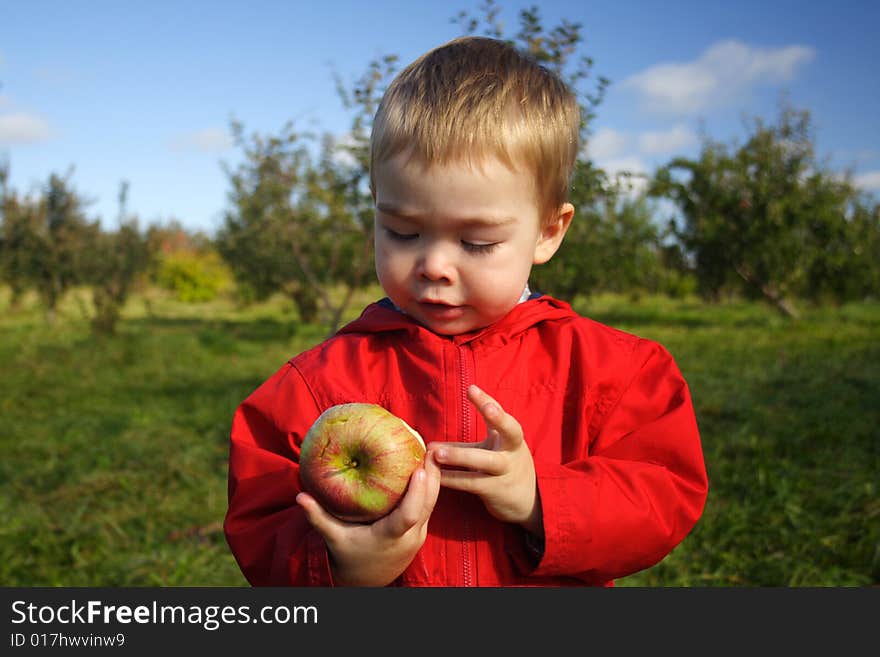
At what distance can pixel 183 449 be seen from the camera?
17.2ft

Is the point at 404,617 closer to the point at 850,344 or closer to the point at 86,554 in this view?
the point at 86,554

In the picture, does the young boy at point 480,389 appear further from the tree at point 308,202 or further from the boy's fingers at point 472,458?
the tree at point 308,202

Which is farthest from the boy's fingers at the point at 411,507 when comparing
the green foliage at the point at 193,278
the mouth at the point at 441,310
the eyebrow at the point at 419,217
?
the green foliage at the point at 193,278

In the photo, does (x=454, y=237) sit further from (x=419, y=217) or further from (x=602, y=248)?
(x=602, y=248)

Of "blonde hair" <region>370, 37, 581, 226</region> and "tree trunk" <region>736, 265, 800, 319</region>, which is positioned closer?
"blonde hair" <region>370, 37, 581, 226</region>

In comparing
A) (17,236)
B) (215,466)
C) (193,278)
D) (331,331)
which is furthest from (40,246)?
(193,278)

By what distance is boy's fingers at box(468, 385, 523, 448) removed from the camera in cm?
117

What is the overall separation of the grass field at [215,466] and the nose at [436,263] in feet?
7.66

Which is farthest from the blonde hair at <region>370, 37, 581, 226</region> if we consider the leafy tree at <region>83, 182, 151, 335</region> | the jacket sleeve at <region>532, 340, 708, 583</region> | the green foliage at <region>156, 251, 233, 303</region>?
the green foliage at <region>156, 251, 233, 303</region>

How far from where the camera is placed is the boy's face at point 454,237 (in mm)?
1351

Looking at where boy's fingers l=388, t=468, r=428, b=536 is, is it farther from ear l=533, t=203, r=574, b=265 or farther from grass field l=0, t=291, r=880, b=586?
grass field l=0, t=291, r=880, b=586

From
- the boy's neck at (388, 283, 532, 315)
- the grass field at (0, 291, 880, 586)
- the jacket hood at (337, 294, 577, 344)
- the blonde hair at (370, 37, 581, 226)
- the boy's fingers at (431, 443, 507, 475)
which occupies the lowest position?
the grass field at (0, 291, 880, 586)

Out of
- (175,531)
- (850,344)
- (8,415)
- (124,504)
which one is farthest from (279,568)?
(850,344)

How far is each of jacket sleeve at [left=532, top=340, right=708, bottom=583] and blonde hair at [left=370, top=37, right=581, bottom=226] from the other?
442 millimetres
